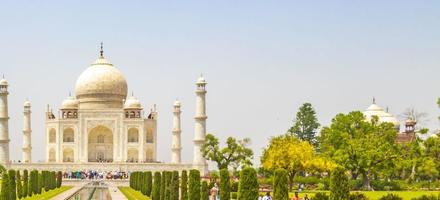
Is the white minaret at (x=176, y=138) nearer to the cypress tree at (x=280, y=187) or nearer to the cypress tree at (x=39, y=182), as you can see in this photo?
the cypress tree at (x=39, y=182)

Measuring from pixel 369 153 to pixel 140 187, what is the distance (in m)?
11.1

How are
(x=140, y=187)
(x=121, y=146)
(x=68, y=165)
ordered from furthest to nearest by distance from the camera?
(x=121, y=146)
(x=68, y=165)
(x=140, y=187)

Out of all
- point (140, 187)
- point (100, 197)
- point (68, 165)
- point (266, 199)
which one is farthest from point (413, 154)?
point (68, 165)

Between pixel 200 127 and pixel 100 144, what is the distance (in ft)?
35.3

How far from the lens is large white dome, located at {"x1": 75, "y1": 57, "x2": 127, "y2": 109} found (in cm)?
6700

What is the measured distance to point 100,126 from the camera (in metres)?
65.8

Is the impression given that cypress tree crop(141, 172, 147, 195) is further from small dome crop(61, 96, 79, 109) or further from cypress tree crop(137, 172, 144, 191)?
small dome crop(61, 96, 79, 109)

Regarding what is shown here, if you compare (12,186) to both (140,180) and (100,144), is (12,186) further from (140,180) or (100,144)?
(100,144)

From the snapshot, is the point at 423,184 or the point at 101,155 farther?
the point at 101,155

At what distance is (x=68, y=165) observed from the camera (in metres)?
59.6

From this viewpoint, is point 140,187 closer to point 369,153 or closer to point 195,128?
point 369,153

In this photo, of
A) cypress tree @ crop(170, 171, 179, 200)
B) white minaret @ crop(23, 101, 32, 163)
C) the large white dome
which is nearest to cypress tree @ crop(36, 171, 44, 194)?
cypress tree @ crop(170, 171, 179, 200)

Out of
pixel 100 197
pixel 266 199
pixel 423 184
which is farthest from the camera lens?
pixel 423 184

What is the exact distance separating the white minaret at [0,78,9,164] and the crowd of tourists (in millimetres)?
5113
